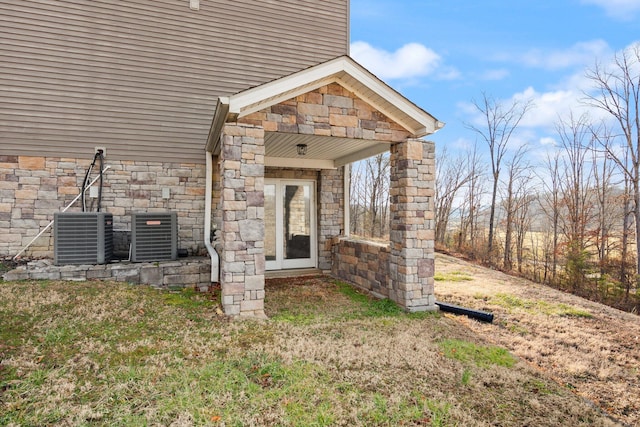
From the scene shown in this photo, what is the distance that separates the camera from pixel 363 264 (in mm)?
6465

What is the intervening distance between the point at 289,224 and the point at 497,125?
31.2 ft

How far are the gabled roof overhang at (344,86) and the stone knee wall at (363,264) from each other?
2074 mm

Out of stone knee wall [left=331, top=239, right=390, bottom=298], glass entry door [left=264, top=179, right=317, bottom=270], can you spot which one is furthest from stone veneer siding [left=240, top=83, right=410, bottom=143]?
glass entry door [left=264, top=179, right=317, bottom=270]

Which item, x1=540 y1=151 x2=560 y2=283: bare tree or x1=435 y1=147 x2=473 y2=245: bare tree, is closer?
x1=540 y1=151 x2=560 y2=283: bare tree

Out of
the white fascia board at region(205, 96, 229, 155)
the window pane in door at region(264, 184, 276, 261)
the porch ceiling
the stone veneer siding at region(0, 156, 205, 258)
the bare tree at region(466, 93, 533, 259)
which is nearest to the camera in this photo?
the white fascia board at region(205, 96, 229, 155)

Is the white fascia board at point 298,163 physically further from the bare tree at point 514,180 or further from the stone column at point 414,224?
the bare tree at point 514,180

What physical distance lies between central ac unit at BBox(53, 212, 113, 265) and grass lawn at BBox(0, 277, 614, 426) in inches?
36.7

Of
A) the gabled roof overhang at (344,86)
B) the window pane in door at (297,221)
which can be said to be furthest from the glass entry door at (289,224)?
the gabled roof overhang at (344,86)

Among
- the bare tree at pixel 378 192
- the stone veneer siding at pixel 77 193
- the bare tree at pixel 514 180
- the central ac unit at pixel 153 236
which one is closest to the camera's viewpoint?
the central ac unit at pixel 153 236

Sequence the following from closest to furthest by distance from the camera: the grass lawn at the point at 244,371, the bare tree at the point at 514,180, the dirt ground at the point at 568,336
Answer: the grass lawn at the point at 244,371 < the dirt ground at the point at 568,336 < the bare tree at the point at 514,180

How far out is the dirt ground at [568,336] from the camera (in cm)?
324

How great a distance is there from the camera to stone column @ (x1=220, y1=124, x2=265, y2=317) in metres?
4.26

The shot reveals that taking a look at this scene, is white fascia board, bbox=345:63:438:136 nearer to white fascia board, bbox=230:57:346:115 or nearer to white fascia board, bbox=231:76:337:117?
white fascia board, bbox=230:57:346:115

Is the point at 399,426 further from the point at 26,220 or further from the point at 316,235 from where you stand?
the point at 26,220
